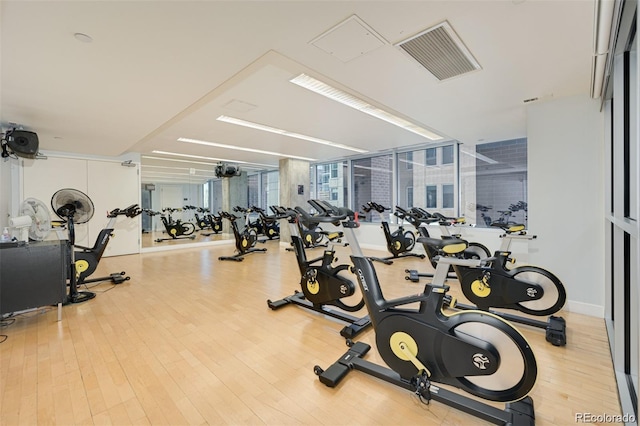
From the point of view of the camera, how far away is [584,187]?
3230 mm

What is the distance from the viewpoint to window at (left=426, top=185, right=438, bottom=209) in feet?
23.0

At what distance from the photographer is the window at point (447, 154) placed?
22.0 ft

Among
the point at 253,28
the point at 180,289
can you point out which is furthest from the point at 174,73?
the point at 180,289

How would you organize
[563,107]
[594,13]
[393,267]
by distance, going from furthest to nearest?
[393,267], [563,107], [594,13]

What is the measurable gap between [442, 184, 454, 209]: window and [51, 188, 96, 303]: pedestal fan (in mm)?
7162

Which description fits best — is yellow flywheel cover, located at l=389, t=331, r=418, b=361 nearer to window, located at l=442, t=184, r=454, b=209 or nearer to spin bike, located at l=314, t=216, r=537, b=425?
spin bike, located at l=314, t=216, r=537, b=425

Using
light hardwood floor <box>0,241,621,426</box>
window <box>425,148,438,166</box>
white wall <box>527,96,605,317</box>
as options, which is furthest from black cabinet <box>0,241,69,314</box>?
window <box>425,148,438,166</box>

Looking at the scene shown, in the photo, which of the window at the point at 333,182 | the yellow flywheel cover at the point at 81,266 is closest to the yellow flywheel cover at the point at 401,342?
the yellow flywheel cover at the point at 81,266

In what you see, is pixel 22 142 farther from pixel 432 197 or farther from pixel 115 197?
pixel 432 197

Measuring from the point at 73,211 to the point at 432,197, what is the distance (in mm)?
7349

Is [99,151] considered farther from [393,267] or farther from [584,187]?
[584,187]

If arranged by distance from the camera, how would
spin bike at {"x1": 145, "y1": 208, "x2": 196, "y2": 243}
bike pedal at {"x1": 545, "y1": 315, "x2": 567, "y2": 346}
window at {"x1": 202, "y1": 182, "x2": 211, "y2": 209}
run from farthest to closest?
window at {"x1": 202, "y1": 182, "x2": 211, "y2": 209}
spin bike at {"x1": 145, "y1": 208, "x2": 196, "y2": 243}
bike pedal at {"x1": 545, "y1": 315, "x2": 567, "y2": 346}

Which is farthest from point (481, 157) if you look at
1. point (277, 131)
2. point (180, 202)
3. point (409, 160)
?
point (180, 202)

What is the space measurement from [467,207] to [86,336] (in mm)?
7085
